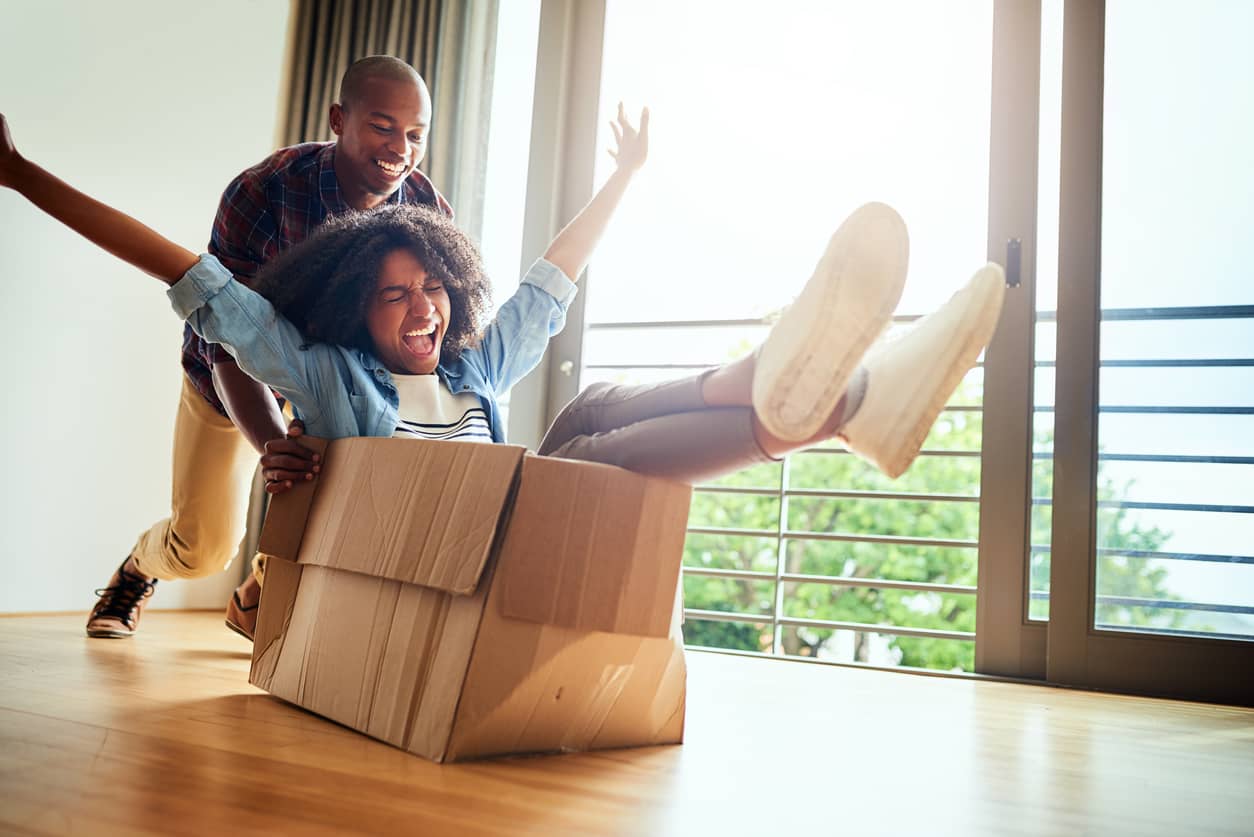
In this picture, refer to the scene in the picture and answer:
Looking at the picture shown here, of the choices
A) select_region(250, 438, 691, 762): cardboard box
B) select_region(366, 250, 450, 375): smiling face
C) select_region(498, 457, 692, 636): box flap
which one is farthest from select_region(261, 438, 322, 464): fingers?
select_region(498, 457, 692, 636): box flap

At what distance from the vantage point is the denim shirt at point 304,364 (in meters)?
1.46

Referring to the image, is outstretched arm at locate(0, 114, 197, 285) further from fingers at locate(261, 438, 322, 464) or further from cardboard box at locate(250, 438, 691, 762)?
cardboard box at locate(250, 438, 691, 762)

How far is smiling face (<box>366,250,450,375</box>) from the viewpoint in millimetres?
1656

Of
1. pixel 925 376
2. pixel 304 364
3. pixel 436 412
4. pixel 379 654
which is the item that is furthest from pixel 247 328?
pixel 925 376

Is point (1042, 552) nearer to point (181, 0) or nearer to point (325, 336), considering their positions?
point (325, 336)

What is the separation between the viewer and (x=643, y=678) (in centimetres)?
133

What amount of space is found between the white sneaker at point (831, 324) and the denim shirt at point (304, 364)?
2.29 feet

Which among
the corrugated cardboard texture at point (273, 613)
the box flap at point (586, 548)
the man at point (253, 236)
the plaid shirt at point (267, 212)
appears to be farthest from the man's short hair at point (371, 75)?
the box flap at point (586, 548)

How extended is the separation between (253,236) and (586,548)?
1.29 m

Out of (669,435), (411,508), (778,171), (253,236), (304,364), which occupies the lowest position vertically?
(411,508)

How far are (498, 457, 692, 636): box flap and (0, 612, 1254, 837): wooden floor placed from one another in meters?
0.19

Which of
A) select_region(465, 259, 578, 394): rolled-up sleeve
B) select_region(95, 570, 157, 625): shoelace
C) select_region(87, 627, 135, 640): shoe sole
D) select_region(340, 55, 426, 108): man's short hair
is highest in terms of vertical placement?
select_region(340, 55, 426, 108): man's short hair

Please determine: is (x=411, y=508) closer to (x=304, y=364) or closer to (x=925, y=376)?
(x=304, y=364)

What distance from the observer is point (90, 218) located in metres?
1.41
